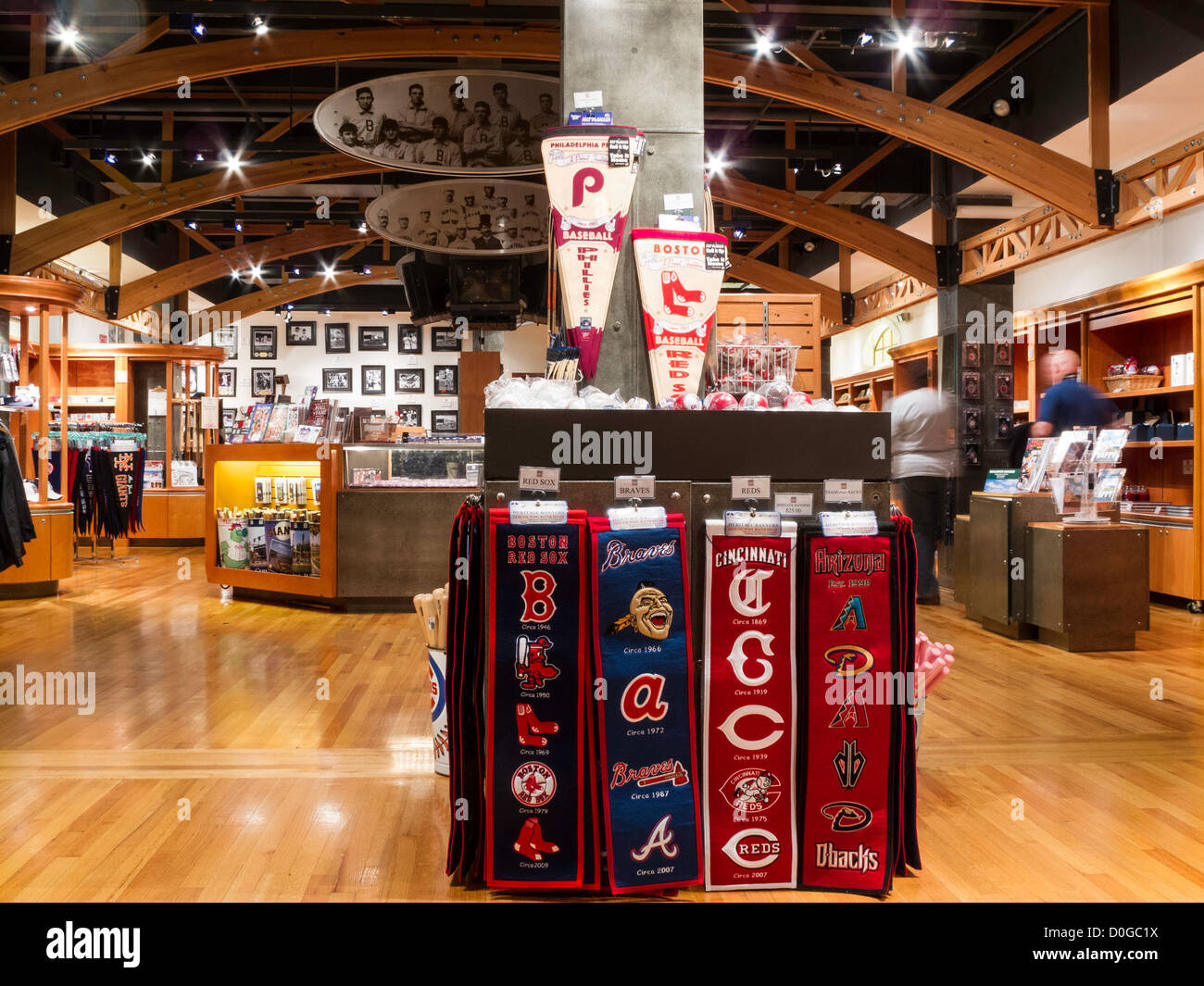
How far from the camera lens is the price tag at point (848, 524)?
7.29 ft

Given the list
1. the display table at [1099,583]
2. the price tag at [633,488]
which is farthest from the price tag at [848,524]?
the display table at [1099,583]

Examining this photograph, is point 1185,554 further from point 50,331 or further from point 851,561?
point 50,331

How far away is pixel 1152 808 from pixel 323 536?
527 cm

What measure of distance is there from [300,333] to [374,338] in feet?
4.35

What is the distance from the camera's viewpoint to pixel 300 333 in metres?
16.0

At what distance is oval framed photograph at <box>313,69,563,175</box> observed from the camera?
15.4ft

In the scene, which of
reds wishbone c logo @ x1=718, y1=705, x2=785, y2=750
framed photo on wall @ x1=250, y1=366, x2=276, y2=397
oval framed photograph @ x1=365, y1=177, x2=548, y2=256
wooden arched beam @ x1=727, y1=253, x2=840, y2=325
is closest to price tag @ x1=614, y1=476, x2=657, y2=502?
reds wishbone c logo @ x1=718, y1=705, x2=785, y2=750

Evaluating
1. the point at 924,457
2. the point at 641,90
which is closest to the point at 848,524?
the point at 641,90

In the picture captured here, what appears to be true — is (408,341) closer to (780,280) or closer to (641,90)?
(780,280)

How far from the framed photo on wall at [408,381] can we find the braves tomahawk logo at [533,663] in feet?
47.1

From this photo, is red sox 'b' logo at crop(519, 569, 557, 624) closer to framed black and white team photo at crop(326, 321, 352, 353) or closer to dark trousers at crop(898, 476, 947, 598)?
dark trousers at crop(898, 476, 947, 598)

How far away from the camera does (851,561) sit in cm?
222

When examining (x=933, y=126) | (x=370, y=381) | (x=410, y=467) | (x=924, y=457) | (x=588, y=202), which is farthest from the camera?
(x=370, y=381)
